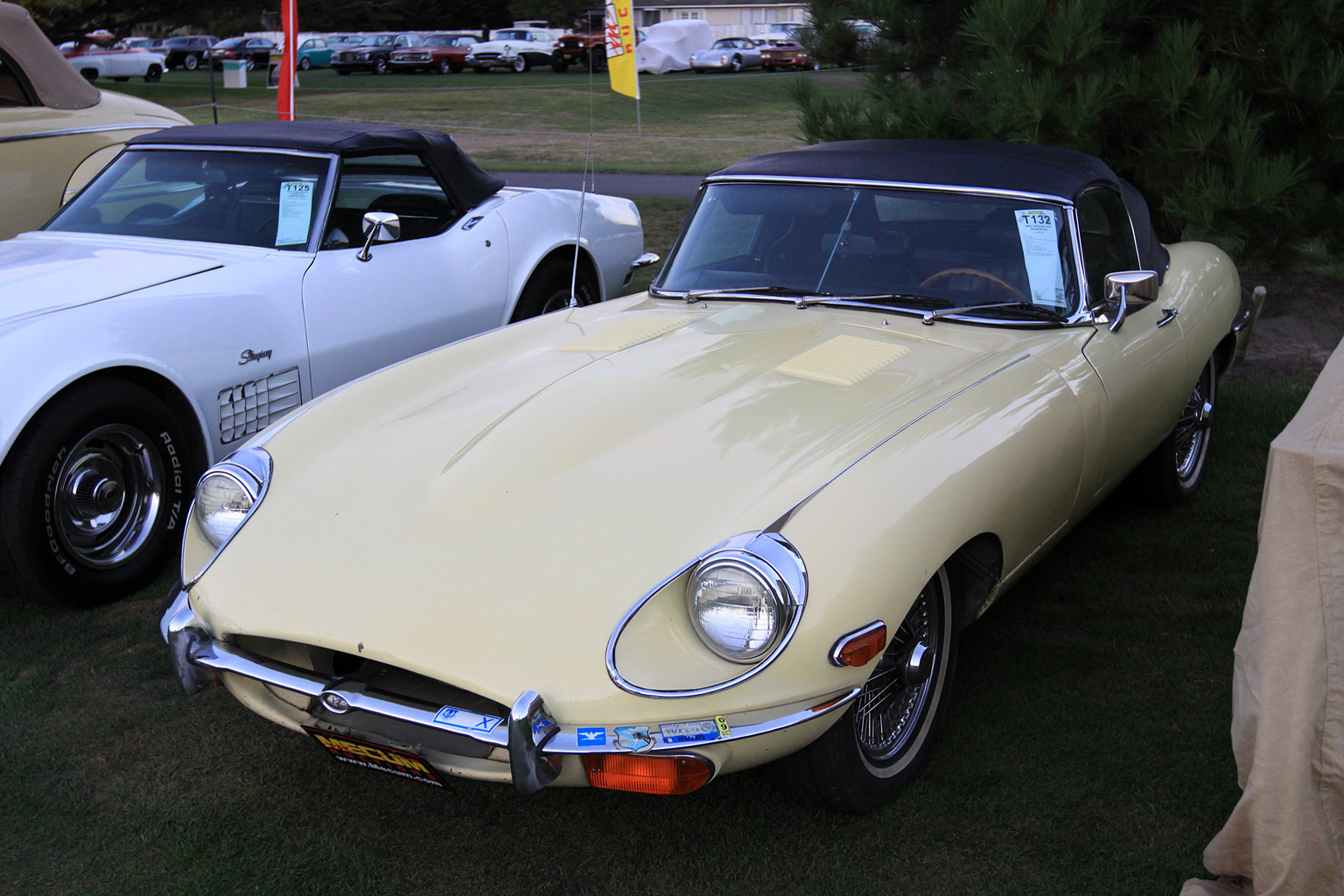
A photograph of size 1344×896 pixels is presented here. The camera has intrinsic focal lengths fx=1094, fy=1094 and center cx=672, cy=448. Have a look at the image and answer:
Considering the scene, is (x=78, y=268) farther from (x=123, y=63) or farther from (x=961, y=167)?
(x=123, y=63)

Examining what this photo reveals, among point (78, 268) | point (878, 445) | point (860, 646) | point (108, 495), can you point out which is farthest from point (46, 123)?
point (860, 646)

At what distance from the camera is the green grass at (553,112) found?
16828 mm

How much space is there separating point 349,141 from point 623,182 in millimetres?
8832

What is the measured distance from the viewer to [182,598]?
8.43ft

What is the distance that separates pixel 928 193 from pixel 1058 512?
1.17 meters

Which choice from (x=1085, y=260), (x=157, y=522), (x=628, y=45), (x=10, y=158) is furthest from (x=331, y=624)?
(x=628, y=45)

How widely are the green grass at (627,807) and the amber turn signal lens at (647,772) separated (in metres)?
0.38

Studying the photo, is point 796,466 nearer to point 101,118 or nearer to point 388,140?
point 388,140

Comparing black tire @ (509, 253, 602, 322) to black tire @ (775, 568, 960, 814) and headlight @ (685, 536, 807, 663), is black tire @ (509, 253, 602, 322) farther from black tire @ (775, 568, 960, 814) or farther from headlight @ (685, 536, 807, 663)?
headlight @ (685, 536, 807, 663)

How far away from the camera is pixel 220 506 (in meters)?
2.72

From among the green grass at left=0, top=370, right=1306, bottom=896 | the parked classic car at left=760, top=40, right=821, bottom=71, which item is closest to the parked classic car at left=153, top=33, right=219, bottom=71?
the parked classic car at left=760, top=40, right=821, bottom=71

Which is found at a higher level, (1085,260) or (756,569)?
(1085,260)

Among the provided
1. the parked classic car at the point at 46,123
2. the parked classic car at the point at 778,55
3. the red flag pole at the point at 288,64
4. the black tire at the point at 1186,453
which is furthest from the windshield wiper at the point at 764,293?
the parked classic car at the point at 778,55

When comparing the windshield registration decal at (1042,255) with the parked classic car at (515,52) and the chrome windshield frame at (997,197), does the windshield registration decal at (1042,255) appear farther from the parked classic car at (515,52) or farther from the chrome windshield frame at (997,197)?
the parked classic car at (515,52)
